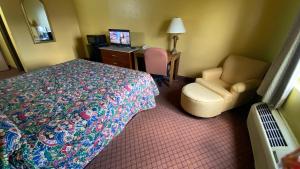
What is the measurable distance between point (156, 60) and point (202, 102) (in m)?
1.21

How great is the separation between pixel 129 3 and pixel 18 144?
3.20 metres

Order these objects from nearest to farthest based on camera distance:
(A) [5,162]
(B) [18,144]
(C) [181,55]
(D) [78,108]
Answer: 1. (A) [5,162]
2. (B) [18,144]
3. (D) [78,108]
4. (C) [181,55]

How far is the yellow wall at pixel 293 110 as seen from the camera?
129 cm

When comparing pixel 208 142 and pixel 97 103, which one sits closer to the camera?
pixel 97 103

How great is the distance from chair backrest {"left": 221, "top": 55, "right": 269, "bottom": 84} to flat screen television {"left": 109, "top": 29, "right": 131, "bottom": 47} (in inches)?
86.6

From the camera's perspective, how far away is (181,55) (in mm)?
3143

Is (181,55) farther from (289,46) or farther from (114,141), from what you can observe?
(114,141)

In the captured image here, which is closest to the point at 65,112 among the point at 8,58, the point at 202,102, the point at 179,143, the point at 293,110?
the point at 179,143

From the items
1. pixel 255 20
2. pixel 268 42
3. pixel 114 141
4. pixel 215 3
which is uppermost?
pixel 215 3

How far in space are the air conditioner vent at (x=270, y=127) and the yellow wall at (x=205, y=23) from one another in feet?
3.20

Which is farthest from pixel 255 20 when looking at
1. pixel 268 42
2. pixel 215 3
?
pixel 215 3

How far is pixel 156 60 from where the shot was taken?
271 centimetres

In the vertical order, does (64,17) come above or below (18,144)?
above

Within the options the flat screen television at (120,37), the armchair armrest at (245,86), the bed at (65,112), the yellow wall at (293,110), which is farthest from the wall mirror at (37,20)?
the yellow wall at (293,110)
